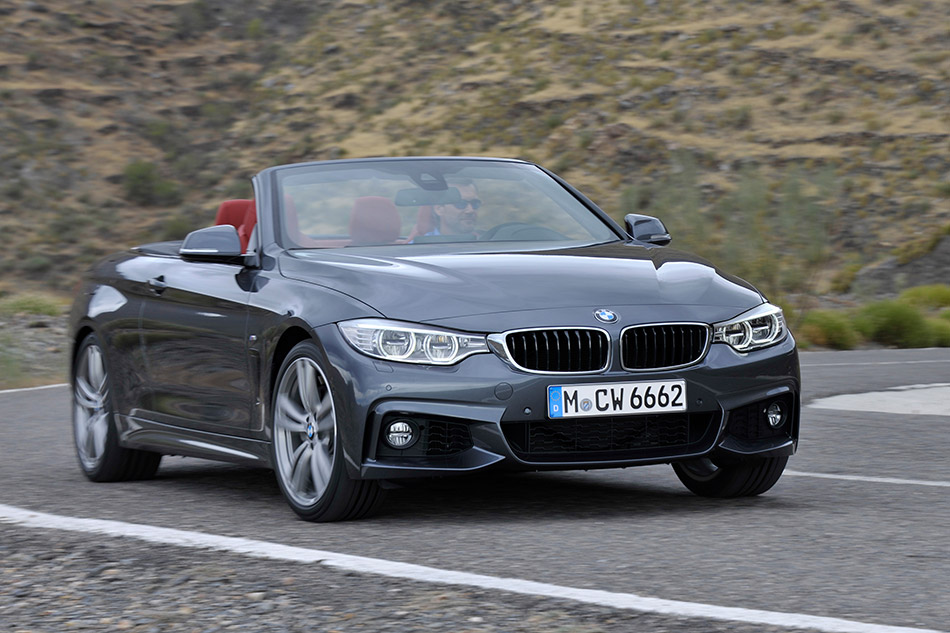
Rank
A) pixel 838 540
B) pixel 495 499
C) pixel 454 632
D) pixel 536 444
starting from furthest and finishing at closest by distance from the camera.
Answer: pixel 495 499
pixel 536 444
pixel 838 540
pixel 454 632

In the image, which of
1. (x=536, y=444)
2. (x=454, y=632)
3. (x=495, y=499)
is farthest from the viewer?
(x=495, y=499)

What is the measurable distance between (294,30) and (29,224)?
17781 millimetres

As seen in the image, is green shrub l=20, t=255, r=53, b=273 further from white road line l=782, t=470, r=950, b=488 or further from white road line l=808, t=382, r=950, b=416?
white road line l=782, t=470, r=950, b=488

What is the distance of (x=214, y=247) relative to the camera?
6.90m

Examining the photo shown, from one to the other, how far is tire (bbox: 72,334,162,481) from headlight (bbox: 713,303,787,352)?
333cm

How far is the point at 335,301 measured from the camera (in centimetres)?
604

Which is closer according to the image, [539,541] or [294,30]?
[539,541]

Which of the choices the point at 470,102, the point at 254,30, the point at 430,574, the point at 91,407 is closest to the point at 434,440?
the point at 430,574

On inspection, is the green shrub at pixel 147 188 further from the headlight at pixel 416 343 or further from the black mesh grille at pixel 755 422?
the headlight at pixel 416 343

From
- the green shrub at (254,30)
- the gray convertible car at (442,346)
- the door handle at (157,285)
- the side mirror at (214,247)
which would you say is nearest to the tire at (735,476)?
the gray convertible car at (442,346)

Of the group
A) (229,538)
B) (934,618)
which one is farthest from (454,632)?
(229,538)

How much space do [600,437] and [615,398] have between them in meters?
0.17

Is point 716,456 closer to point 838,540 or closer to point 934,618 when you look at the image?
point 838,540

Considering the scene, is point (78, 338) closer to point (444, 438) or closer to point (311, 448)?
point (311, 448)
